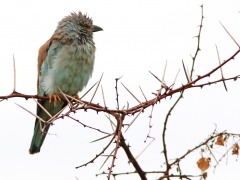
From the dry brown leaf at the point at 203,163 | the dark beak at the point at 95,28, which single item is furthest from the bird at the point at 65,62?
the dry brown leaf at the point at 203,163

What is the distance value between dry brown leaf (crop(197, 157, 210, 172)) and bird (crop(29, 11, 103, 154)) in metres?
2.60

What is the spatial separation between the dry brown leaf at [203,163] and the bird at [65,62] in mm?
2600

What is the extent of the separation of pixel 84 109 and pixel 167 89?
0.36m

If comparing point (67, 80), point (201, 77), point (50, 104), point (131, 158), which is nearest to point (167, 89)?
point (201, 77)

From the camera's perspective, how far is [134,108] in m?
2.11

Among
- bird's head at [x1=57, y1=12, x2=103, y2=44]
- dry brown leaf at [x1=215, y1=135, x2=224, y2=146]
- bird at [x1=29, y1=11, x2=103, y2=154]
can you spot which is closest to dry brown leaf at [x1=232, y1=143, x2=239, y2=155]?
dry brown leaf at [x1=215, y1=135, x2=224, y2=146]

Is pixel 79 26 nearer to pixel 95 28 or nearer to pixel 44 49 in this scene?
pixel 95 28

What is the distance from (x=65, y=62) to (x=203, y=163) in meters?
2.91

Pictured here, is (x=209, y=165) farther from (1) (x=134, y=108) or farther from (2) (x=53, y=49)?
(2) (x=53, y=49)

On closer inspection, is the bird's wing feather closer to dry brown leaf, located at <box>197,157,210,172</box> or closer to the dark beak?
the dark beak

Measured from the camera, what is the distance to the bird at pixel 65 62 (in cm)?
507

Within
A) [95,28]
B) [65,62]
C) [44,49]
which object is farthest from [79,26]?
[65,62]

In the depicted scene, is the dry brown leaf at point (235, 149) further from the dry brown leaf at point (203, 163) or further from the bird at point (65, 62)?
the bird at point (65, 62)

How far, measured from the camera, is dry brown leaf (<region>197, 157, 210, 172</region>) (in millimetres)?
2364
